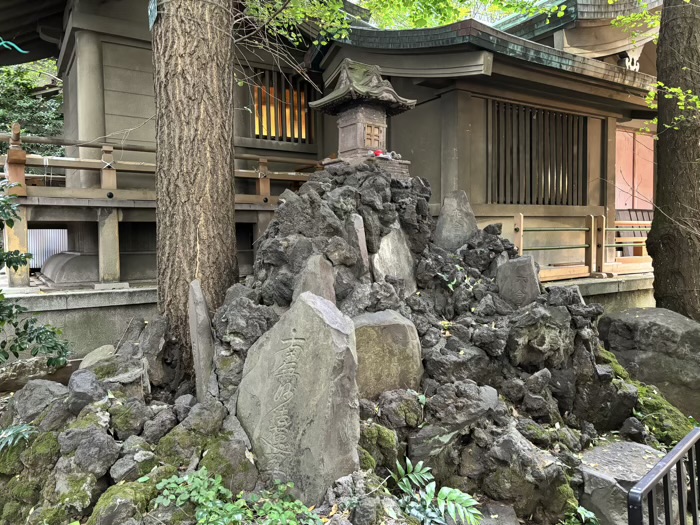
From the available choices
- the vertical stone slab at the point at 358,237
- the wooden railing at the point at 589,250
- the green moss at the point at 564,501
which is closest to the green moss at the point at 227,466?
the vertical stone slab at the point at 358,237

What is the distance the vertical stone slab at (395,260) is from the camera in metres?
4.78

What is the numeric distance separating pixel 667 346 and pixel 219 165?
5.91m

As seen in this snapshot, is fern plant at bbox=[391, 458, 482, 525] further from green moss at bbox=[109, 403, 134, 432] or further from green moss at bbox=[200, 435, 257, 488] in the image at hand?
green moss at bbox=[109, 403, 134, 432]

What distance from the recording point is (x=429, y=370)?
4.09 metres

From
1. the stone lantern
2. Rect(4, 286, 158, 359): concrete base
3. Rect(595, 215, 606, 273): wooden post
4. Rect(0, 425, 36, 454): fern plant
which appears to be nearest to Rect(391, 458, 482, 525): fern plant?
Rect(0, 425, 36, 454): fern plant

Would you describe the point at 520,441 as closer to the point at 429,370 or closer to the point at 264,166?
the point at 429,370

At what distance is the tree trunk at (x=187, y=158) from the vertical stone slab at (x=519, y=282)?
2.96m

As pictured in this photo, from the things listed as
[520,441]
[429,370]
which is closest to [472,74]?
[429,370]

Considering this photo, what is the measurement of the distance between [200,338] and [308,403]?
4.40 feet

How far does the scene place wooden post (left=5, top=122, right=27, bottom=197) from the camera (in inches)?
255

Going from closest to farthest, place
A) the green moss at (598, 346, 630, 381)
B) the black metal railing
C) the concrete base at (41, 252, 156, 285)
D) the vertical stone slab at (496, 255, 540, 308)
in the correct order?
the black metal railing < the vertical stone slab at (496, 255, 540, 308) < the green moss at (598, 346, 630, 381) < the concrete base at (41, 252, 156, 285)

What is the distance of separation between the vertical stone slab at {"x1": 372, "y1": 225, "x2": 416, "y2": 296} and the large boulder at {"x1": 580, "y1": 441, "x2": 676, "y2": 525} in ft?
7.39

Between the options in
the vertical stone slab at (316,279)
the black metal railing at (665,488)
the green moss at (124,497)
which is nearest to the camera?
the black metal railing at (665,488)

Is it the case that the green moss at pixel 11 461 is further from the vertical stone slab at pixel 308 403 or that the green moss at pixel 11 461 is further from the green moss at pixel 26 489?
the vertical stone slab at pixel 308 403
